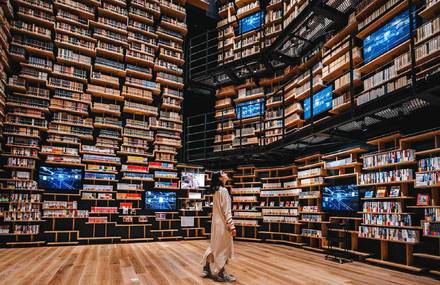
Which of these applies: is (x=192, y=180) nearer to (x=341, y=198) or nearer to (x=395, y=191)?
(x=341, y=198)

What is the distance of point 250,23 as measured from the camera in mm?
9703

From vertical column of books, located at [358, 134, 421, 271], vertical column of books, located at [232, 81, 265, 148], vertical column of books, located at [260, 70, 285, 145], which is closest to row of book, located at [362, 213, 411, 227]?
vertical column of books, located at [358, 134, 421, 271]

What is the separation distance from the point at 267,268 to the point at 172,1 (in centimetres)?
854

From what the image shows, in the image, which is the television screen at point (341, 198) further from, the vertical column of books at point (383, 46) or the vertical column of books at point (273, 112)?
the vertical column of books at point (273, 112)

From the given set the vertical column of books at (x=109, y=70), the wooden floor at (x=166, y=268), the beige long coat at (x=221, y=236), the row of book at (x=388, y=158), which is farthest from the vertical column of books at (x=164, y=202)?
the row of book at (x=388, y=158)

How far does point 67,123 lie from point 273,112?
213 inches

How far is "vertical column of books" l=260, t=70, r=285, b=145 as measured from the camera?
8.71 meters

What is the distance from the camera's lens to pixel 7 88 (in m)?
7.41

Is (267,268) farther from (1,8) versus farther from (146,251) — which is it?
(1,8)

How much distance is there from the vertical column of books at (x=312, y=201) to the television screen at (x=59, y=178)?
17.9 feet

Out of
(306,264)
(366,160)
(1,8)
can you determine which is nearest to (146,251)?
(306,264)

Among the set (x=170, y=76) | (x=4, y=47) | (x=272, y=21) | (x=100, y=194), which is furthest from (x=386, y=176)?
(x=4, y=47)

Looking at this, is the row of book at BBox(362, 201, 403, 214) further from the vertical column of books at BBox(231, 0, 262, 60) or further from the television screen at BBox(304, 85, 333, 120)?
the vertical column of books at BBox(231, 0, 262, 60)

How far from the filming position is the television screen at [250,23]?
31.1 feet
